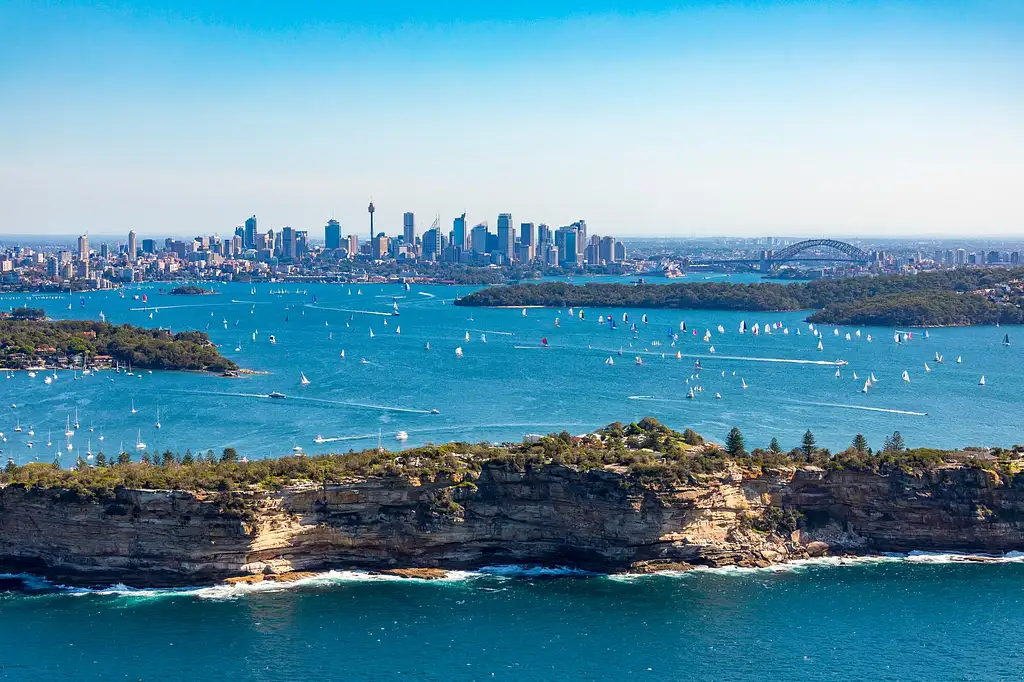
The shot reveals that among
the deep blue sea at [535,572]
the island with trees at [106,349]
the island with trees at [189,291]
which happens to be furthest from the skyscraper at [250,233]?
the island with trees at [106,349]

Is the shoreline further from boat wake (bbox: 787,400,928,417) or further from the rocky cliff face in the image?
boat wake (bbox: 787,400,928,417)

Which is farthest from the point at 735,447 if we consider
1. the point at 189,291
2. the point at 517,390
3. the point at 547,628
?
the point at 189,291

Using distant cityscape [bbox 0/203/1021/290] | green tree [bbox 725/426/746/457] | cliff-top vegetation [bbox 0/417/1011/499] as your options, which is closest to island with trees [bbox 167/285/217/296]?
distant cityscape [bbox 0/203/1021/290]

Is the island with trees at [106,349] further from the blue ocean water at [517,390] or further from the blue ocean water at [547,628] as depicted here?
the blue ocean water at [547,628]

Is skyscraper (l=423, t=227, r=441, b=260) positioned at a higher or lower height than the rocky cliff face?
higher

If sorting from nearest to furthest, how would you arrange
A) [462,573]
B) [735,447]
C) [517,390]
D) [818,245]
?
[462,573] < [735,447] < [517,390] < [818,245]

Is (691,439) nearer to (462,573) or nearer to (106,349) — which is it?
(462,573)
